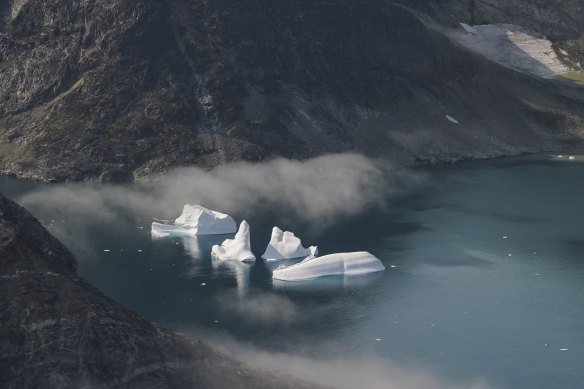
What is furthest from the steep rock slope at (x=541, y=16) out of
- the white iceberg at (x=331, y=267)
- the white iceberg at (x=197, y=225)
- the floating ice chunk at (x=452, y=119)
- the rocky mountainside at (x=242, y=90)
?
the white iceberg at (x=331, y=267)

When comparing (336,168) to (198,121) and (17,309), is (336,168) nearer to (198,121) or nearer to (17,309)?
(198,121)

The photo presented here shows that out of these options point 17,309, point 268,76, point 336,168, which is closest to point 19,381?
point 17,309

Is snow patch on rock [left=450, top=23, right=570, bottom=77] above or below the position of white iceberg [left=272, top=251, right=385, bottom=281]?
above

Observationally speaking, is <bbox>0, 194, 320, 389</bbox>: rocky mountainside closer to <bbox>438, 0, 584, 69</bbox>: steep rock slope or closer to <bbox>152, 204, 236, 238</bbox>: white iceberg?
<bbox>152, 204, 236, 238</bbox>: white iceberg

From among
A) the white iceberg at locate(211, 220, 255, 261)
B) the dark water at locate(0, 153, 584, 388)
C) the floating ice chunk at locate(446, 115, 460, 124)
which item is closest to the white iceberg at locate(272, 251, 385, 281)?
the dark water at locate(0, 153, 584, 388)

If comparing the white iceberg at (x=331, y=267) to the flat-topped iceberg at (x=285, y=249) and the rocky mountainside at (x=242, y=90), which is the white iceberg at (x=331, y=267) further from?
the rocky mountainside at (x=242, y=90)

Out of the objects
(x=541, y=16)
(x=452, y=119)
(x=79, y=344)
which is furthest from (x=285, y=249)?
(x=541, y=16)

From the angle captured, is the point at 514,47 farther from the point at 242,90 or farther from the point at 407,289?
the point at 407,289
